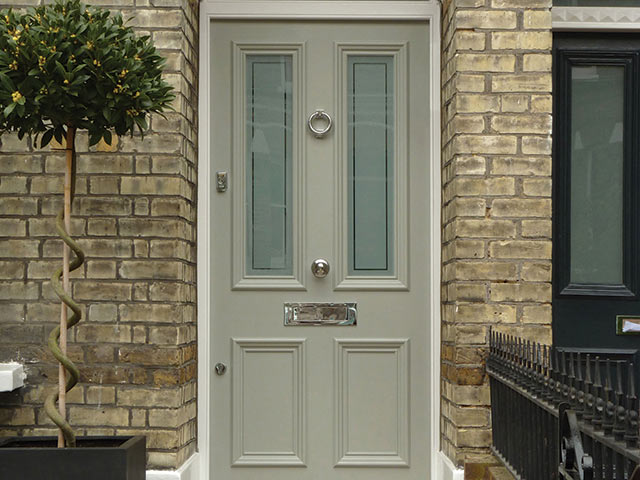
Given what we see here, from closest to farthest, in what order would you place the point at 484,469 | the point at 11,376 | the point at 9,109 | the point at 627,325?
the point at 9,109 < the point at 11,376 < the point at 484,469 < the point at 627,325

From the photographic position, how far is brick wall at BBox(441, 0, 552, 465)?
4402mm

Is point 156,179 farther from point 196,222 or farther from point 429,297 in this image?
point 429,297

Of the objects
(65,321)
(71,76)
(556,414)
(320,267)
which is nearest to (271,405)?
(320,267)

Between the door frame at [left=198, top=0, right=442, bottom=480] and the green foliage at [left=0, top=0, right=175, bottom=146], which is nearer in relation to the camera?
the green foliage at [left=0, top=0, right=175, bottom=146]

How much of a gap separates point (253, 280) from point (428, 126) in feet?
3.95

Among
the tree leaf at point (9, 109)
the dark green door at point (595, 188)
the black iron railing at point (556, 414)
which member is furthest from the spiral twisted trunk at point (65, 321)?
the dark green door at point (595, 188)

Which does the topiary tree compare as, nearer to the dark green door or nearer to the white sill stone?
the white sill stone

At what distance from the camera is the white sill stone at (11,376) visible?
4.20 m

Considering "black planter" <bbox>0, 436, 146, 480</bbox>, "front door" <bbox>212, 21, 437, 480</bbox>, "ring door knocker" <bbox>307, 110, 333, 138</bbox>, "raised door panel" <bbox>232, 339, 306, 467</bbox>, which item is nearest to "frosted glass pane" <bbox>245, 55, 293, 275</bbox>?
"front door" <bbox>212, 21, 437, 480</bbox>

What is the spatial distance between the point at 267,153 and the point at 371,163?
542mm

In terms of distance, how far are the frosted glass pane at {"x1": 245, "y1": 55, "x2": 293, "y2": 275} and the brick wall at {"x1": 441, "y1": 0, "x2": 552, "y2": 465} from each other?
902mm

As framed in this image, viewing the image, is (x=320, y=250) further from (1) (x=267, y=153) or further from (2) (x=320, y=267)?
(1) (x=267, y=153)

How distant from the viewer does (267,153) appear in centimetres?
482

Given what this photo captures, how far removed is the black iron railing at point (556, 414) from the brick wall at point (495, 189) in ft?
0.47
